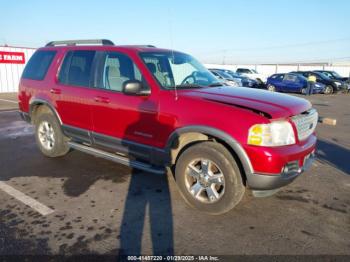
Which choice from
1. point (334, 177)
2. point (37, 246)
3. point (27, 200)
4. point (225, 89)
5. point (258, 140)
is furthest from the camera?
point (334, 177)

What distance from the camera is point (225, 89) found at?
4266mm

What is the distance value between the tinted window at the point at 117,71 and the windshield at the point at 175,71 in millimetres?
224

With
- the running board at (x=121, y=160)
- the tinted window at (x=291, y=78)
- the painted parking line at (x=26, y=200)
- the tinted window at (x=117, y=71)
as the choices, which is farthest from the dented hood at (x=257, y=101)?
the tinted window at (x=291, y=78)

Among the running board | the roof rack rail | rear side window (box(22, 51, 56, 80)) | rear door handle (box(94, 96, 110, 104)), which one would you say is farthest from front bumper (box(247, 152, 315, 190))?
rear side window (box(22, 51, 56, 80))

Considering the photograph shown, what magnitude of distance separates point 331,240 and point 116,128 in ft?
9.85

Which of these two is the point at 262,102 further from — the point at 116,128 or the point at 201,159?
the point at 116,128

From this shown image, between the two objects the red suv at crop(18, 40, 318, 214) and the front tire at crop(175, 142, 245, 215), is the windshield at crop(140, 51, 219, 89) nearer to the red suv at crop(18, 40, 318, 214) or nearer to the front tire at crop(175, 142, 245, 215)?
the red suv at crop(18, 40, 318, 214)

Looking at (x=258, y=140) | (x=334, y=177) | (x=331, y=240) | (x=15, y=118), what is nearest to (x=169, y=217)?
(x=258, y=140)

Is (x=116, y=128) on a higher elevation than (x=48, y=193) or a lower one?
higher

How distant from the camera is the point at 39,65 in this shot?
5.78m

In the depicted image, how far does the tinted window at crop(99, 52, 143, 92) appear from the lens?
170 inches

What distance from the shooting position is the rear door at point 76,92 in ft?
15.7

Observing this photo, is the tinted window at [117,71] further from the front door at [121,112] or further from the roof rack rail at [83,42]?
the roof rack rail at [83,42]

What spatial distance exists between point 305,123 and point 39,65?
15.6 feet
